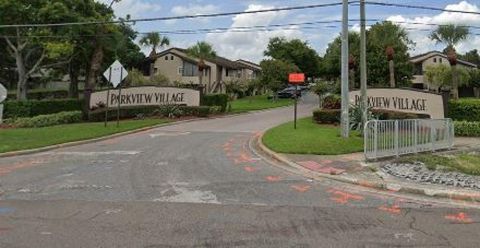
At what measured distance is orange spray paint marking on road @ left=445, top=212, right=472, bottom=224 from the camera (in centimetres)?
885

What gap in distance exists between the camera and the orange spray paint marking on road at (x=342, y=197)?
10.5 meters

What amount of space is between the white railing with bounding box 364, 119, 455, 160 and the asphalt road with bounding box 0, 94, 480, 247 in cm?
244

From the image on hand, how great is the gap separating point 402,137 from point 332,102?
13.1 meters

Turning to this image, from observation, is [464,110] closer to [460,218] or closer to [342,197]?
[342,197]

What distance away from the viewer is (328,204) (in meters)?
10.1

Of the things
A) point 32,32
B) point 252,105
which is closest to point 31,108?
point 32,32

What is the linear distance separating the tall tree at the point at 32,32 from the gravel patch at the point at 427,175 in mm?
29793

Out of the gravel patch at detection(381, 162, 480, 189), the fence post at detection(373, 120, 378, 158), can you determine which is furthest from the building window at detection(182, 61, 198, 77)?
the gravel patch at detection(381, 162, 480, 189)

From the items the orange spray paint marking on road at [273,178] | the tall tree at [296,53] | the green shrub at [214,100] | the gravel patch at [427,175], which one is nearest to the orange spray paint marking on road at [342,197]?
the orange spray paint marking on road at [273,178]

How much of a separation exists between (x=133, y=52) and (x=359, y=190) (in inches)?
2370

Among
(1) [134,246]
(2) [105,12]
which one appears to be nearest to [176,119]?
(2) [105,12]

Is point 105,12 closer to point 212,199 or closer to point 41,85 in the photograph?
point 41,85

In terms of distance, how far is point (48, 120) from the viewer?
31234 mm

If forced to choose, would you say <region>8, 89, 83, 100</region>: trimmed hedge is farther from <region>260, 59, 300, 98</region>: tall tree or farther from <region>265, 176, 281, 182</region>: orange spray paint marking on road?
<region>265, 176, 281, 182</region>: orange spray paint marking on road
